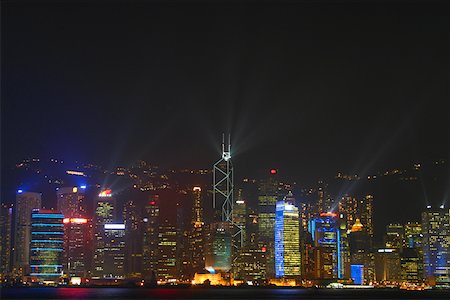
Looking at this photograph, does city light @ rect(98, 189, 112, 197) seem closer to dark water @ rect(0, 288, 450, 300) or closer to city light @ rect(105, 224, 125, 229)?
city light @ rect(105, 224, 125, 229)

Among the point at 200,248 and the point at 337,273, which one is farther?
the point at 337,273

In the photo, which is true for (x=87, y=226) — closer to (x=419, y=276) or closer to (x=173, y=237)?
(x=173, y=237)

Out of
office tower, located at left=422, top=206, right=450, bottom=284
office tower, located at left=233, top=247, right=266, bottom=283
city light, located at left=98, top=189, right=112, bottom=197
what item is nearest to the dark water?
office tower, located at left=233, top=247, right=266, bottom=283

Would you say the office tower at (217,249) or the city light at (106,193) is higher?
the city light at (106,193)

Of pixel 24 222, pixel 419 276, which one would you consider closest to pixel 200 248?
pixel 24 222

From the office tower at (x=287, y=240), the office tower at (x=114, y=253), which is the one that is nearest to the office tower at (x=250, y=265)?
the office tower at (x=287, y=240)

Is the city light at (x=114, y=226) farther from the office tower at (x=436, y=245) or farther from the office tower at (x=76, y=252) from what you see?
the office tower at (x=436, y=245)

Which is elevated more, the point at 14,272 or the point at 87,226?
the point at 87,226
